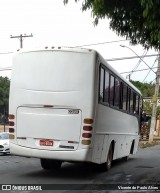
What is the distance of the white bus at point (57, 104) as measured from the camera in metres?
12.2

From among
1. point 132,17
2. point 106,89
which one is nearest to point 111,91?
point 106,89

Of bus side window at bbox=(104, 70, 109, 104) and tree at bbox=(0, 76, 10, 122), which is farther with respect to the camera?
tree at bbox=(0, 76, 10, 122)

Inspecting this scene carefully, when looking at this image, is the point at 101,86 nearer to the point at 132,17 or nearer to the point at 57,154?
the point at 57,154

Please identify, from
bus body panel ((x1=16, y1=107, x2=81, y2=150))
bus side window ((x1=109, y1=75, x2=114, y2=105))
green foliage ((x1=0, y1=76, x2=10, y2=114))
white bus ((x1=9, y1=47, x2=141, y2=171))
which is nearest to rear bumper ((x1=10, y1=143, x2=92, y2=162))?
white bus ((x1=9, y1=47, x2=141, y2=171))

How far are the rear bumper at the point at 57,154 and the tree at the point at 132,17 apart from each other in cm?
333

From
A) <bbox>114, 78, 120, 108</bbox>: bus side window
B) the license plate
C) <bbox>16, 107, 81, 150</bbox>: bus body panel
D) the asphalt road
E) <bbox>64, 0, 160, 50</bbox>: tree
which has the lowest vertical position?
the asphalt road

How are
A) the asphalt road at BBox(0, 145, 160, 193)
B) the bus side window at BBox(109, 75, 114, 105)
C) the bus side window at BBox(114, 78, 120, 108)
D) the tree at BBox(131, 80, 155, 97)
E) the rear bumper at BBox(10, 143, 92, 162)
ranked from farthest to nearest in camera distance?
the tree at BBox(131, 80, 155, 97)
the bus side window at BBox(114, 78, 120, 108)
the bus side window at BBox(109, 75, 114, 105)
the rear bumper at BBox(10, 143, 92, 162)
the asphalt road at BBox(0, 145, 160, 193)

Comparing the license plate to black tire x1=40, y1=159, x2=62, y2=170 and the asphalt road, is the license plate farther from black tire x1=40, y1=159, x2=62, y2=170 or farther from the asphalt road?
black tire x1=40, y1=159, x2=62, y2=170

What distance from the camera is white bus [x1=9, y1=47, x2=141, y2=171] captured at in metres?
12.2

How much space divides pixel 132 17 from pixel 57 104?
3.72 meters

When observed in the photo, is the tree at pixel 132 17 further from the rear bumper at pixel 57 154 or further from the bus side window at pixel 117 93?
the bus side window at pixel 117 93

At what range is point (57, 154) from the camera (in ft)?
40.2

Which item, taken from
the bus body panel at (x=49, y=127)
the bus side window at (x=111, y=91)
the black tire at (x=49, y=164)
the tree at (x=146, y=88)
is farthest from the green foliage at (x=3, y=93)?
the bus body panel at (x=49, y=127)

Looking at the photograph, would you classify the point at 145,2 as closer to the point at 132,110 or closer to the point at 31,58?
the point at 31,58
